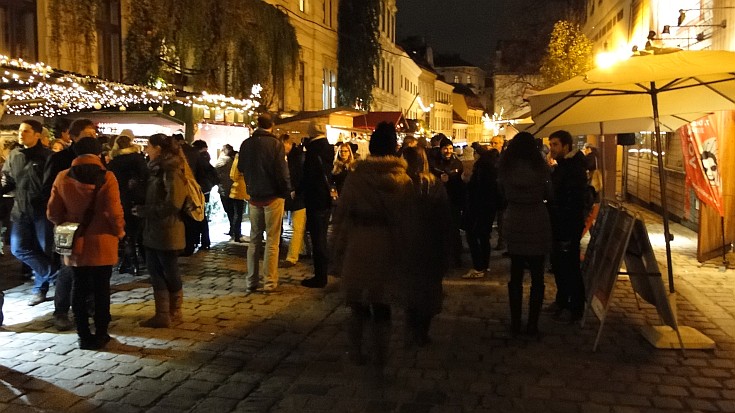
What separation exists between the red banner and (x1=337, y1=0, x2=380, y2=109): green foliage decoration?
21.3 meters

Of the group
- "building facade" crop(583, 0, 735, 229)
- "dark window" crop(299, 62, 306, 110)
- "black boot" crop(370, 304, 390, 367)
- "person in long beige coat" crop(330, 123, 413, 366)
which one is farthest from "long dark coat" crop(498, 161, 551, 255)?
"dark window" crop(299, 62, 306, 110)

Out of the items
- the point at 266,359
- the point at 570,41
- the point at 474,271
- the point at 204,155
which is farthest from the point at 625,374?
the point at 570,41

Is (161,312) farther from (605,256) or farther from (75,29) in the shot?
(75,29)

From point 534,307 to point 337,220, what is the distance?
2234mm

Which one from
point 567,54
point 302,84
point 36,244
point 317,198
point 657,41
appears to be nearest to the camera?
point 36,244

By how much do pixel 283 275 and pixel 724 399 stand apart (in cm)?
559

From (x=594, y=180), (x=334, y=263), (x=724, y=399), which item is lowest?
(x=724, y=399)

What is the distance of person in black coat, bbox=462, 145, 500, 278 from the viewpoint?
28.3ft

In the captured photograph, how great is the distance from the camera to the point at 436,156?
33.0 ft

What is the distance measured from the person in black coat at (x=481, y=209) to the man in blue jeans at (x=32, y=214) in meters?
5.12

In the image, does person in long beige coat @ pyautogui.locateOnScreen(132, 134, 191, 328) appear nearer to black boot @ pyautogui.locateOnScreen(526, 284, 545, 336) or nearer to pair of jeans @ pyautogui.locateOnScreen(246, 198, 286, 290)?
pair of jeans @ pyautogui.locateOnScreen(246, 198, 286, 290)

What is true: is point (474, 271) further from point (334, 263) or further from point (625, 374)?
point (334, 263)

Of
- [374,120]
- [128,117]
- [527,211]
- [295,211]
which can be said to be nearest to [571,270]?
[527,211]

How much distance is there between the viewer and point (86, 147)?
5.57 meters
